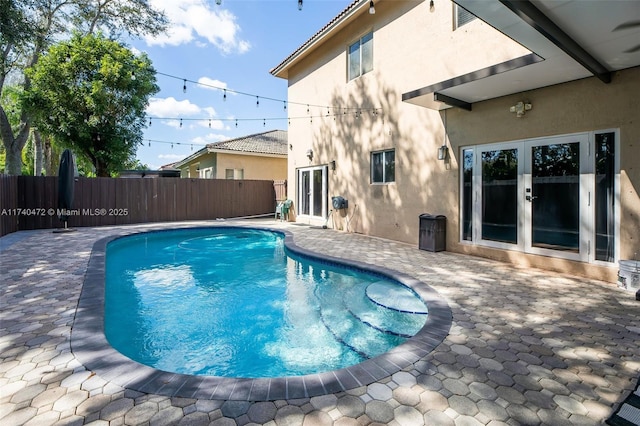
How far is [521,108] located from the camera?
19.2ft

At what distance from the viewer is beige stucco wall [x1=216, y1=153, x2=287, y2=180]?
699 inches

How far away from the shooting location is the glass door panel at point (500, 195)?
6148 mm

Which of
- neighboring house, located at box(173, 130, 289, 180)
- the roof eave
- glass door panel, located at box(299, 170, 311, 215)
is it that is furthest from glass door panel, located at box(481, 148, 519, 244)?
neighboring house, located at box(173, 130, 289, 180)

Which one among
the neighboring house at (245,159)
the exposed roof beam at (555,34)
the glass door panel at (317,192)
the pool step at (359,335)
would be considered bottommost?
the pool step at (359,335)

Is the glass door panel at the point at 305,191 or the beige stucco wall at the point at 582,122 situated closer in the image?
the beige stucco wall at the point at 582,122

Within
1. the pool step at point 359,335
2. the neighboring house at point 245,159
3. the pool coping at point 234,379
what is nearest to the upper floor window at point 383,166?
the pool step at point 359,335

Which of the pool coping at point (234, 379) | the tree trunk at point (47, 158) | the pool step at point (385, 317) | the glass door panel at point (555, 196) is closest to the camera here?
the pool coping at point (234, 379)

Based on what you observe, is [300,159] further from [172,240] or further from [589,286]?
[589,286]

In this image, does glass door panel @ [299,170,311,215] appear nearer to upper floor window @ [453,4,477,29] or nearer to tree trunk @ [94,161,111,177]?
upper floor window @ [453,4,477,29]

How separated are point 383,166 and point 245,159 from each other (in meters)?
11.0

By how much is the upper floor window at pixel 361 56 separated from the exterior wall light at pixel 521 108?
4730 millimetres

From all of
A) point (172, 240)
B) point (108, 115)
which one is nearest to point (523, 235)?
point (172, 240)

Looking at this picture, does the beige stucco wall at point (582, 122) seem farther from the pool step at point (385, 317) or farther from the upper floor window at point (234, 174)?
the upper floor window at point (234, 174)

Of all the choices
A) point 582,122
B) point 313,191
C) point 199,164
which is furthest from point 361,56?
point 199,164
